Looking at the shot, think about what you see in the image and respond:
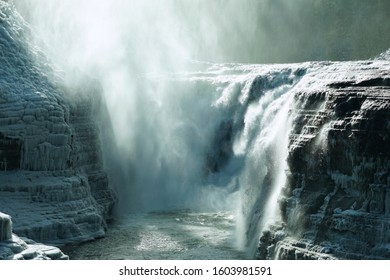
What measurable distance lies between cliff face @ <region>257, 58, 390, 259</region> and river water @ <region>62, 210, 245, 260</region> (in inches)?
115

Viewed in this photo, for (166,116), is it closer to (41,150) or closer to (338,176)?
(41,150)

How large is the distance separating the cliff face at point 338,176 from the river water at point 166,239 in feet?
9.55

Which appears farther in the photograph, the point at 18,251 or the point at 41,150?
the point at 41,150

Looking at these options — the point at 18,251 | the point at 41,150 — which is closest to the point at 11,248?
the point at 18,251

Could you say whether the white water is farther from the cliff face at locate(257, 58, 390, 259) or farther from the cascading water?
the cliff face at locate(257, 58, 390, 259)

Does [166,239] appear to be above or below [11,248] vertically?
above

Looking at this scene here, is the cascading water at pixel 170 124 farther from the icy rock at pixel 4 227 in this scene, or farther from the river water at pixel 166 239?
the icy rock at pixel 4 227

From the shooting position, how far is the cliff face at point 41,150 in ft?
82.4

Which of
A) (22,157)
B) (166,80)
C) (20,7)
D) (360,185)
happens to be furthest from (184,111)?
(360,185)

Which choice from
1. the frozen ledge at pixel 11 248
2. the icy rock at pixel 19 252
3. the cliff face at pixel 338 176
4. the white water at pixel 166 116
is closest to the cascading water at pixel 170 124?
the white water at pixel 166 116

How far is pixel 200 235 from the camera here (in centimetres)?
2680

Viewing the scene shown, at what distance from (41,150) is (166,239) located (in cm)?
546

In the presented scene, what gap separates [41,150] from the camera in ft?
85.8

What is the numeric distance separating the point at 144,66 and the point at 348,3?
4119 centimetres
